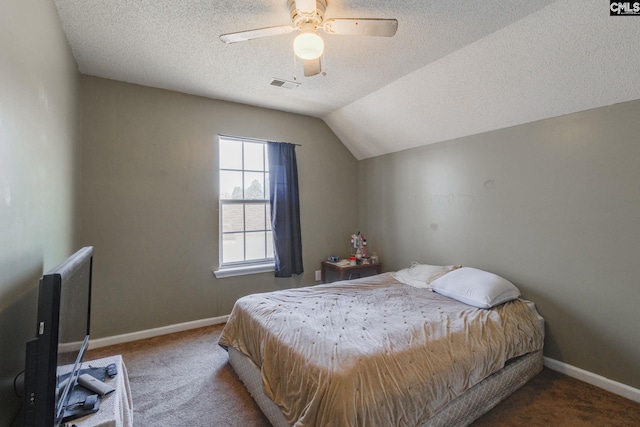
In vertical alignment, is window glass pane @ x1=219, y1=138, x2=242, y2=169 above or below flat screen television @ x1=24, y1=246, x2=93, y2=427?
above

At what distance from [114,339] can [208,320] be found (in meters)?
0.89

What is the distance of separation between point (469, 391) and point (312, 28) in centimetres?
240

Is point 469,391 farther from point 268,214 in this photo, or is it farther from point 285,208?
point 268,214

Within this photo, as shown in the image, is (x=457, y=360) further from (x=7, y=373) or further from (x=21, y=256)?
(x=21, y=256)

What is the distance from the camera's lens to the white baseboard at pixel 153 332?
112 inches

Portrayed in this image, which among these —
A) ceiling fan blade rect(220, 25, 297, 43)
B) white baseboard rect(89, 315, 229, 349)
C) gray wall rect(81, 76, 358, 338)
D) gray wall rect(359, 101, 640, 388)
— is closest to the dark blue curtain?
gray wall rect(81, 76, 358, 338)

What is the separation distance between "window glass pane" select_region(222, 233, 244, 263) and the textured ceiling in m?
1.65

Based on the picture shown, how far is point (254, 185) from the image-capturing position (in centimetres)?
378

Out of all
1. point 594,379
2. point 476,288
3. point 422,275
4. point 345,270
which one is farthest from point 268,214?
point 594,379

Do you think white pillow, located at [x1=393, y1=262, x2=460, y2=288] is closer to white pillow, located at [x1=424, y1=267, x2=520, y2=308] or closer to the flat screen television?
white pillow, located at [x1=424, y1=267, x2=520, y2=308]

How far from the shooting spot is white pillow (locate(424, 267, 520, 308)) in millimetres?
2354

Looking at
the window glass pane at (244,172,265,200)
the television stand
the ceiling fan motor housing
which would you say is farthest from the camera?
the window glass pane at (244,172,265,200)

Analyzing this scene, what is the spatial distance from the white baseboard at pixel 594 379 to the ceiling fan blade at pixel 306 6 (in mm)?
3239

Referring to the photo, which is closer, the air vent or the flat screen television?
the flat screen television
